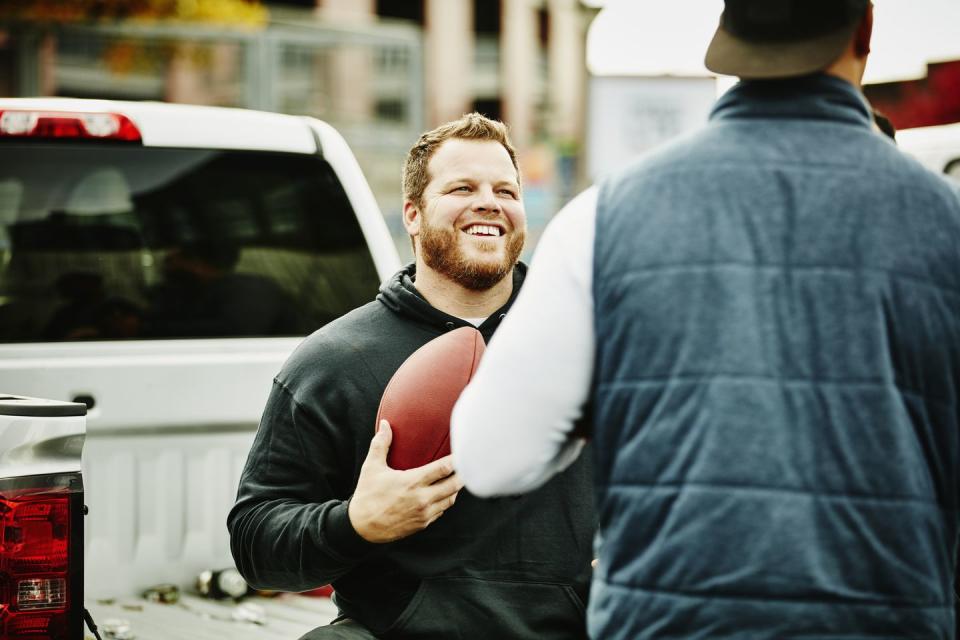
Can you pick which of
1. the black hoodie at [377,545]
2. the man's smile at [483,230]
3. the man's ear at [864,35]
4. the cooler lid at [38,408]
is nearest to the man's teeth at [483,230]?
the man's smile at [483,230]

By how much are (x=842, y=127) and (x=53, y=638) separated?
6.07ft

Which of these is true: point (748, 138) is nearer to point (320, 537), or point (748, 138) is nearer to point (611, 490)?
point (611, 490)

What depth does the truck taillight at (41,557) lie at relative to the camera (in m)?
2.38

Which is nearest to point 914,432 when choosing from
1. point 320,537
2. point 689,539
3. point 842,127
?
point 689,539

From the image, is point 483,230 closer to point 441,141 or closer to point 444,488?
point 441,141

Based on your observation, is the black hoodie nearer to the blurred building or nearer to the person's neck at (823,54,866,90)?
the person's neck at (823,54,866,90)

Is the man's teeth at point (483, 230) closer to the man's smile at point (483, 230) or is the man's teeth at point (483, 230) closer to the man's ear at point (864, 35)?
the man's smile at point (483, 230)

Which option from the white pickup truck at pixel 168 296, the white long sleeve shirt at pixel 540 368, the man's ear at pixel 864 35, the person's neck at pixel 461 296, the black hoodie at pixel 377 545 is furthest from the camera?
the white pickup truck at pixel 168 296

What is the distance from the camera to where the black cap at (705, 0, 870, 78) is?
177 cm

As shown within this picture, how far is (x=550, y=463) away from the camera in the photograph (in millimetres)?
1851

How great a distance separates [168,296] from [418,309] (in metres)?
1.19

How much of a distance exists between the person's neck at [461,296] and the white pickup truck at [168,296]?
0.81 m

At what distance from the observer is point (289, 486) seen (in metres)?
2.78

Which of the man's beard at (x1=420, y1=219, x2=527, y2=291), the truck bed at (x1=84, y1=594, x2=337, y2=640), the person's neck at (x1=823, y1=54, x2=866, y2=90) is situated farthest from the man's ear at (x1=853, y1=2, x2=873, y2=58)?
the truck bed at (x1=84, y1=594, x2=337, y2=640)
